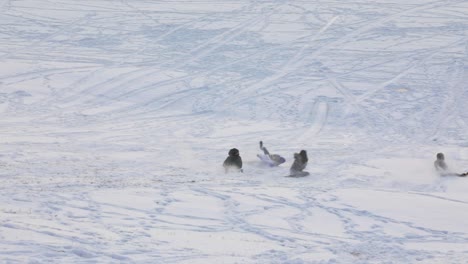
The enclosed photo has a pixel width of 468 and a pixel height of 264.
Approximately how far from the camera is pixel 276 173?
49.8 feet

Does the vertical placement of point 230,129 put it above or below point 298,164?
above

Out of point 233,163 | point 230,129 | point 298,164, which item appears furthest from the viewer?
point 230,129

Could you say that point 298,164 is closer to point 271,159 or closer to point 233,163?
point 271,159

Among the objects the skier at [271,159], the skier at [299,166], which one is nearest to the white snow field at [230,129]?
the skier at [271,159]

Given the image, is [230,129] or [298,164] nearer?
[298,164]

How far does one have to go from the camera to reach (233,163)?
15.2 metres

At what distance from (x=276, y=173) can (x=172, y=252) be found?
6.56 metres

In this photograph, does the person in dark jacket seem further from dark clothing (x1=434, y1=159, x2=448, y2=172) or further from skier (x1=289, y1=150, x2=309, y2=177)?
dark clothing (x1=434, y1=159, x2=448, y2=172)

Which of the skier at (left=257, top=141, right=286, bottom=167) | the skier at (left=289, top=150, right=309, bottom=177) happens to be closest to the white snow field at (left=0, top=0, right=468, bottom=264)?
the skier at (left=257, top=141, right=286, bottom=167)

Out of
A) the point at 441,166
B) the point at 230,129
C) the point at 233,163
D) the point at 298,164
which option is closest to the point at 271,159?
the point at 298,164

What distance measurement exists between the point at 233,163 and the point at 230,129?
4.66 metres

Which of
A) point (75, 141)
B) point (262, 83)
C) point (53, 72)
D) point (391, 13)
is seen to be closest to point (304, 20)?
point (391, 13)

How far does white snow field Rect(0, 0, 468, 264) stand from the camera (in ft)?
32.1

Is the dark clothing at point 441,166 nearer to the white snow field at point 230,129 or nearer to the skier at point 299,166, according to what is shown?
the white snow field at point 230,129
